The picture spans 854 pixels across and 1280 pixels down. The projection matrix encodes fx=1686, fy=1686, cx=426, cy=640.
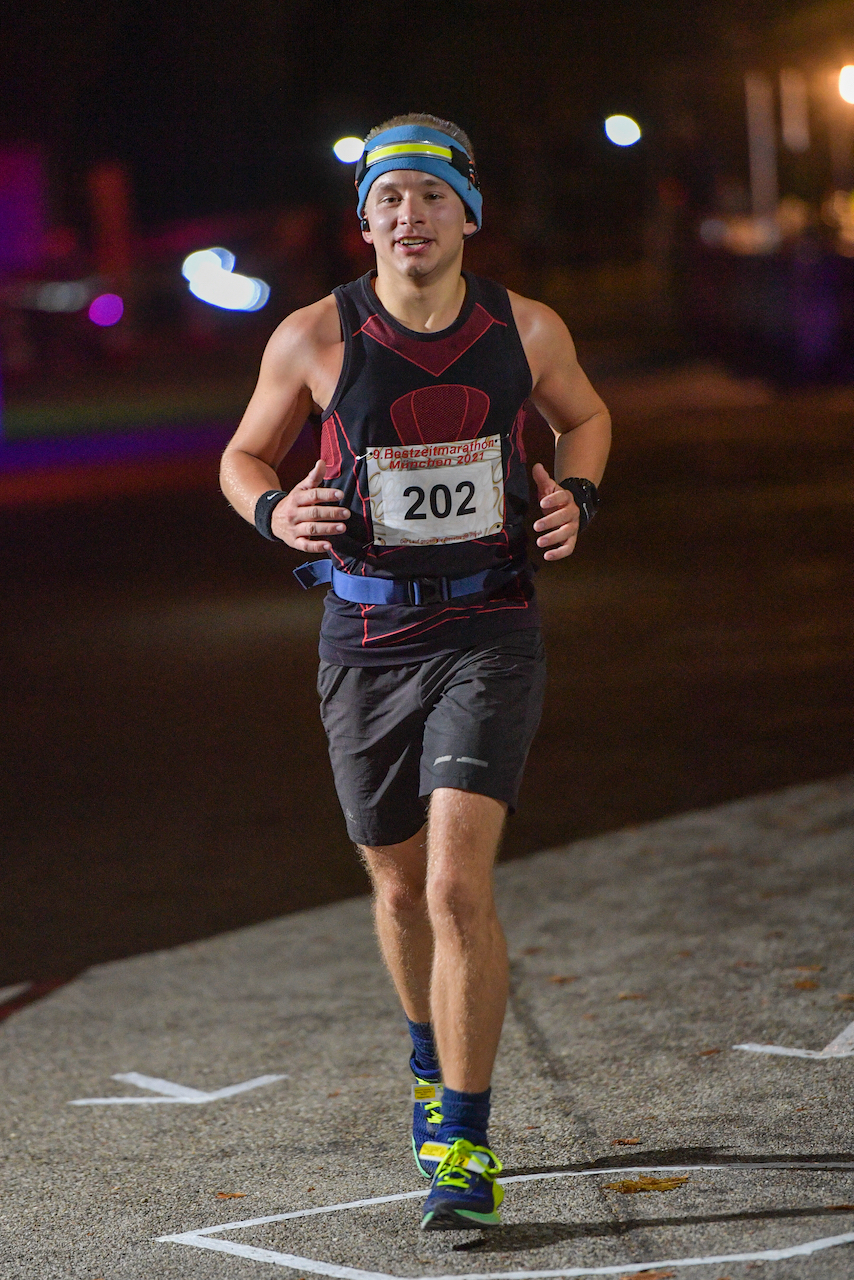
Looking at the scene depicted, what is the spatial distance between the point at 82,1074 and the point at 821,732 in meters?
5.43

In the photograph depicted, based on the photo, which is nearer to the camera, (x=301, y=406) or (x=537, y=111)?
(x=301, y=406)

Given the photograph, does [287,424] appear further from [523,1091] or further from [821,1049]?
[821,1049]

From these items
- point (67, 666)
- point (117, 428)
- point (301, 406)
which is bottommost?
point (67, 666)

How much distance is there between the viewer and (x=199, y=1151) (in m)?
4.71

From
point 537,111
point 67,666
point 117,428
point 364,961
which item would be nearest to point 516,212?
point 537,111

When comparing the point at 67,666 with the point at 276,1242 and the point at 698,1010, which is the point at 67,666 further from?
the point at 276,1242

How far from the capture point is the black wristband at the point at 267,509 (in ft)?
13.5

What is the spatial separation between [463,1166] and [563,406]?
195 cm

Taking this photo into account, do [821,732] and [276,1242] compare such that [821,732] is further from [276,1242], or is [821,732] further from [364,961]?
[276,1242]

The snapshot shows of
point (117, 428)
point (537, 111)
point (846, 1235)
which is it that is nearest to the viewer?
point (846, 1235)

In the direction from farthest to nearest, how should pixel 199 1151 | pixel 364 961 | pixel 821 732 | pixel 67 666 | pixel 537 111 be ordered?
pixel 537 111
pixel 67 666
pixel 821 732
pixel 364 961
pixel 199 1151

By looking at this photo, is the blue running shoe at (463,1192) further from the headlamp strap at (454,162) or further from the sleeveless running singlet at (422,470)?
the headlamp strap at (454,162)

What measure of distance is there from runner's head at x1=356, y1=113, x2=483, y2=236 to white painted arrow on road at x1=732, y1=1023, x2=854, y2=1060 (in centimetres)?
263

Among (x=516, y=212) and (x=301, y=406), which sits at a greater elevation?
(x=516, y=212)
